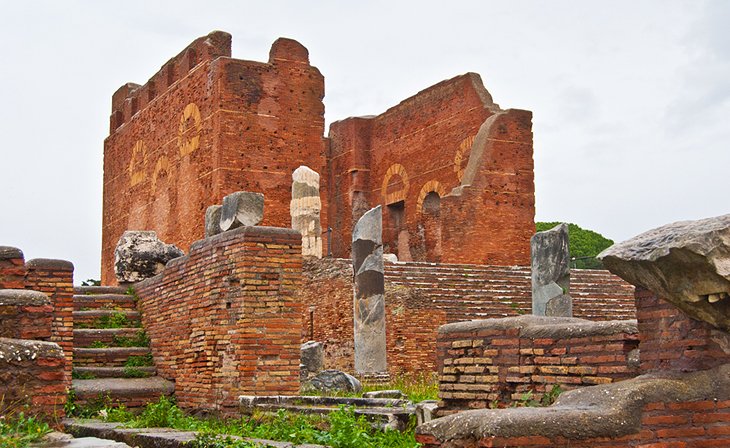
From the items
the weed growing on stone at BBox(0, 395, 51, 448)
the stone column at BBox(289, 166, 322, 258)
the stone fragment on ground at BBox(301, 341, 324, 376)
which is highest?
the stone column at BBox(289, 166, 322, 258)

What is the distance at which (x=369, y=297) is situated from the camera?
47.5 feet

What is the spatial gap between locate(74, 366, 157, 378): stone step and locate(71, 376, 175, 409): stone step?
153 millimetres

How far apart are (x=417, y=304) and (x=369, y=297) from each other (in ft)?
4.52

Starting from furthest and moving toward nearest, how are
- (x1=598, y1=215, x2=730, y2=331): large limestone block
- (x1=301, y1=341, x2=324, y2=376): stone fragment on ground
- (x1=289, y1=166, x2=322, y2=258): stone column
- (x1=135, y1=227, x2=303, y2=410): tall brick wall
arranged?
(x1=289, y1=166, x2=322, y2=258): stone column, (x1=301, y1=341, x2=324, y2=376): stone fragment on ground, (x1=135, y1=227, x2=303, y2=410): tall brick wall, (x1=598, y1=215, x2=730, y2=331): large limestone block

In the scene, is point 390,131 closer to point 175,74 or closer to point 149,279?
point 175,74

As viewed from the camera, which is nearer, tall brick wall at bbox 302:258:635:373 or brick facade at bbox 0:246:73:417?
brick facade at bbox 0:246:73:417

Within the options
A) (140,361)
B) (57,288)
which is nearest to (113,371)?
(140,361)

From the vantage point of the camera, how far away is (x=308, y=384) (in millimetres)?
10180

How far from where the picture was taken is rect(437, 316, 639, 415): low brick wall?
17.7ft

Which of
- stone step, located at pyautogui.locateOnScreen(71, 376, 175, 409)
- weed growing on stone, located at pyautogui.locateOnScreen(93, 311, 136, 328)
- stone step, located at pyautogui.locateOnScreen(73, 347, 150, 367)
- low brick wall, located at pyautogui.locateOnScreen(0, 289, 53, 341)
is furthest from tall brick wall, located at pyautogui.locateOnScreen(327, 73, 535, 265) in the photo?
low brick wall, located at pyautogui.locateOnScreen(0, 289, 53, 341)

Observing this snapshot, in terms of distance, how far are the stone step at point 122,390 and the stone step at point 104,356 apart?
17.4 inches

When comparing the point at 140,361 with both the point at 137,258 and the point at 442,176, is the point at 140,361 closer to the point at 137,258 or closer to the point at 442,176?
the point at 137,258

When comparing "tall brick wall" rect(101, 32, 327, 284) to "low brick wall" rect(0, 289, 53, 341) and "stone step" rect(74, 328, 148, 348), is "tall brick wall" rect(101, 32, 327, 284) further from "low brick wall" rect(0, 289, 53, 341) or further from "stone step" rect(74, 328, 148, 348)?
"low brick wall" rect(0, 289, 53, 341)

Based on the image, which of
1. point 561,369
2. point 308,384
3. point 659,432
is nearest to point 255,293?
point 308,384
